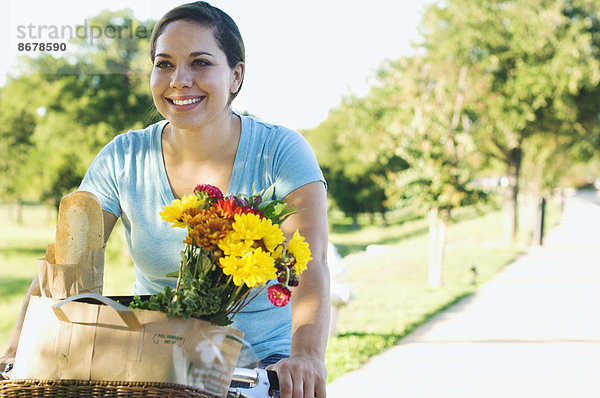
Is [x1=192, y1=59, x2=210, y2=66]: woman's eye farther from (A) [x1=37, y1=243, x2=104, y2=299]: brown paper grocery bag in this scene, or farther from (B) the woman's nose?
(A) [x1=37, y1=243, x2=104, y2=299]: brown paper grocery bag

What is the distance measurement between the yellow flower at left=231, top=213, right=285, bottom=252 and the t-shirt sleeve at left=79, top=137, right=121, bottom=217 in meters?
0.88

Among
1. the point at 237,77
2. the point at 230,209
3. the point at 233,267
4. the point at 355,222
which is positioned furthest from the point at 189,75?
the point at 355,222

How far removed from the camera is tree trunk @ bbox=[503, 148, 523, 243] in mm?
20422

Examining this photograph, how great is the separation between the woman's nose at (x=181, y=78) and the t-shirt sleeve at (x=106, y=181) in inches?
17.5

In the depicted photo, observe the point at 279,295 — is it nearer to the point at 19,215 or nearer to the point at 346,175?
the point at 19,215

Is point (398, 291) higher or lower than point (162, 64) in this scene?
lower

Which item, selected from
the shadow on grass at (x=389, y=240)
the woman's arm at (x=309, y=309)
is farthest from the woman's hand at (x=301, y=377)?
the shadow on grass at (x=389, y=240)

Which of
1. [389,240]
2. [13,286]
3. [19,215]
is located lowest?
[13,286]

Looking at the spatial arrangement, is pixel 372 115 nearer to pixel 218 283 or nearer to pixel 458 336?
pixel 458 336

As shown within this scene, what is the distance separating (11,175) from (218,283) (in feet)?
98.3

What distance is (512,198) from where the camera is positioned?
68.4ft

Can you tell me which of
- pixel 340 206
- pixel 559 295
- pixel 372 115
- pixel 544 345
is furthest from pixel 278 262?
pixel 340 206

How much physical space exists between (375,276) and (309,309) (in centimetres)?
1482

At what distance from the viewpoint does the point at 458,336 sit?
311 inches
